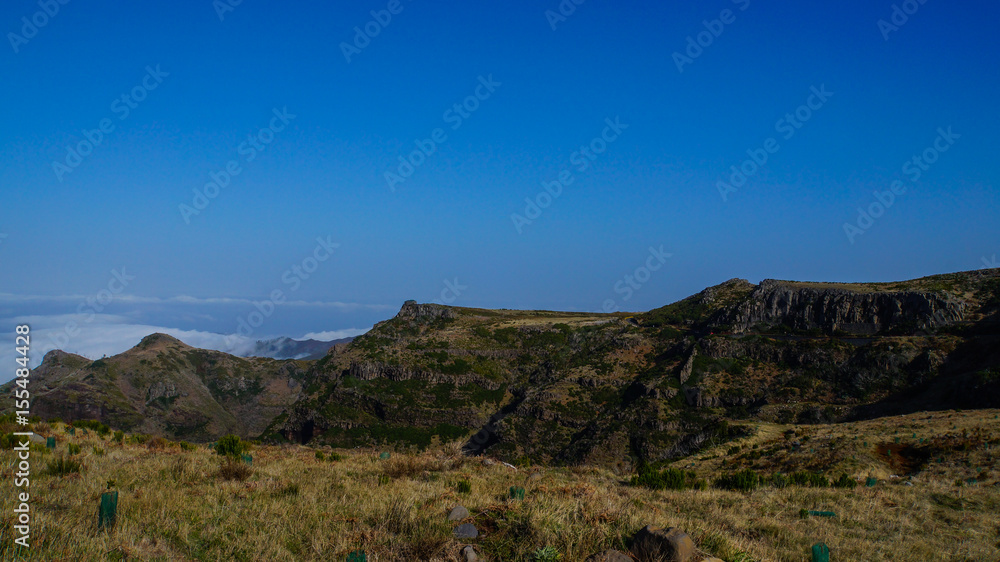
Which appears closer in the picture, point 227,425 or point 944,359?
point 944,359

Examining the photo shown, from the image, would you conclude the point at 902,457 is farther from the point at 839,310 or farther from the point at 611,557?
the point at 839,310

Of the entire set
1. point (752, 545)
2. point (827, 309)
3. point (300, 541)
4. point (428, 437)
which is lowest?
point (428, 437)

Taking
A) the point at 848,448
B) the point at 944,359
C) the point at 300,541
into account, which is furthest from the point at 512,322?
the point at 300,541

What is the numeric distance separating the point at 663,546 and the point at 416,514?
12.4 feet

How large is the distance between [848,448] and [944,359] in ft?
185

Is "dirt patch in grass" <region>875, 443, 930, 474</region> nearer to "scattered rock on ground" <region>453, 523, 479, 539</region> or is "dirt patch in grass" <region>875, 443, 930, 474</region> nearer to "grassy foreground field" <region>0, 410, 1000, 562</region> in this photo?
"grassy foreground field" <region>0, 410, 1000, 562</region>

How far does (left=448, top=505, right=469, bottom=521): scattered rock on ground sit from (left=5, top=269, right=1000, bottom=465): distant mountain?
4469 centimetres

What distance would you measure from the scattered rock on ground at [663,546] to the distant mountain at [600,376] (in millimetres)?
45075

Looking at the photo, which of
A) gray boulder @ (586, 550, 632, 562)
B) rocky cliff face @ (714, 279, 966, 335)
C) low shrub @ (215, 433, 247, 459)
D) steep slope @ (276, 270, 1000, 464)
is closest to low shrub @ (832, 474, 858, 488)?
gray boulder @ (586, 550, 632, 562)

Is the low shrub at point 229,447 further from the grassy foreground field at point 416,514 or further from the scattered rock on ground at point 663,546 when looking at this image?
the scattered rock on ground at point 663,546

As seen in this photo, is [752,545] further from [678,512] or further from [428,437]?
[428,437]

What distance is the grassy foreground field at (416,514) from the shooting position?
630 cm

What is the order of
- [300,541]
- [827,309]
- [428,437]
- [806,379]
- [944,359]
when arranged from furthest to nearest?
[428,437] < [827,309] < [806,379] < [944,359] < [300,541]

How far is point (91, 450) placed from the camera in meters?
13.7
